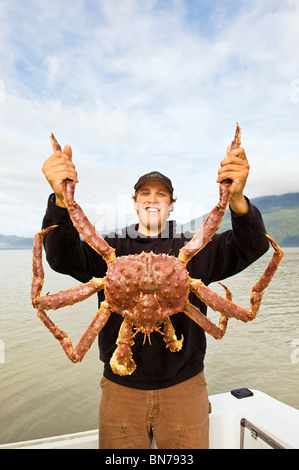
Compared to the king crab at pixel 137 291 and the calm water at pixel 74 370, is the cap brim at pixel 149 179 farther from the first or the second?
the calm water at pixel 74 370

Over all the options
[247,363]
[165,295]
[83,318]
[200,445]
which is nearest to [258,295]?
[165,295]

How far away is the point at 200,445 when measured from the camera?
2.18 m

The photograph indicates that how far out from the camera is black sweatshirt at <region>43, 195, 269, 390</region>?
2146mm

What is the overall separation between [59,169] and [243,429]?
109 inches

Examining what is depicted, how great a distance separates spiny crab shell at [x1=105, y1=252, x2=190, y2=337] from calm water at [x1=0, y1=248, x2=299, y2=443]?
347cm

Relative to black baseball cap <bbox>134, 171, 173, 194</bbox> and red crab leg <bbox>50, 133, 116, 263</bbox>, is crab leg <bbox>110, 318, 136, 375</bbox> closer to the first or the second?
red crab leg <bbox>50, 133, 116, 263</bbox>

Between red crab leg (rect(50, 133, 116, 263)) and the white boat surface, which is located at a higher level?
red crab leg (rect(50, 133, 116, 263))

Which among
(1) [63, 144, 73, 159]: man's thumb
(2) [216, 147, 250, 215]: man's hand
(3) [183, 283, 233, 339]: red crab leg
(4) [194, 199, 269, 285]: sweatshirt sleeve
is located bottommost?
(3) [183, 283, 233, 339]: red crab leg

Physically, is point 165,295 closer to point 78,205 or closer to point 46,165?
point 78,205

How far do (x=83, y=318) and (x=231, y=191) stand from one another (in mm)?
8213

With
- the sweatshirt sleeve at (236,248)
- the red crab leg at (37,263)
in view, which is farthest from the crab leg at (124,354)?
the sweatshirt sleeve at (236,248)

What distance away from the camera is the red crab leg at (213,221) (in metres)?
1.97

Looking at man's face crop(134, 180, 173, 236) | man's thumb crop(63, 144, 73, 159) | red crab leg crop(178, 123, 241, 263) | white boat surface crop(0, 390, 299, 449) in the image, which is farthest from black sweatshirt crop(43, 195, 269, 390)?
white boat surface crop(0, 390, 299, 449)

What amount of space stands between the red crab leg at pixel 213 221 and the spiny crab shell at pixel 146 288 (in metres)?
0.19
